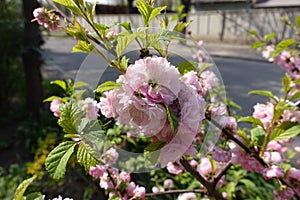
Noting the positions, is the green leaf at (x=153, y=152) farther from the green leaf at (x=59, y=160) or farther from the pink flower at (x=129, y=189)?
the pink flower at (x=129, y=189)

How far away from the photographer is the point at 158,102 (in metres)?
0.34

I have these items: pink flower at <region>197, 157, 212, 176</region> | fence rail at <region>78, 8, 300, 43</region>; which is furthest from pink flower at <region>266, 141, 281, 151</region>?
fence rail at <region>78, 8, 300, 43</region>

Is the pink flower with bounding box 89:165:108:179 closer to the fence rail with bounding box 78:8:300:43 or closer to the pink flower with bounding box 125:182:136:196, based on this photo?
the pink flower with bounding box 125:182:136:196

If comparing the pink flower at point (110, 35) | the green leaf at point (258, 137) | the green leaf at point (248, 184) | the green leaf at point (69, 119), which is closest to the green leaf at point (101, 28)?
the pink flower at point (110, 35)

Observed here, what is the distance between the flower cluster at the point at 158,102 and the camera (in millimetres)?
341

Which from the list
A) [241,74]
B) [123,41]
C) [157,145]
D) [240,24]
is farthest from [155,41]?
[240,24]

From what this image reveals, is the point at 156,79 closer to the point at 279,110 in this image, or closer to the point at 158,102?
the point at 158,102

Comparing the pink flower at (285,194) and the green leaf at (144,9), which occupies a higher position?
the green leaf at (144,9)

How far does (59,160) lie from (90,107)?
198mm

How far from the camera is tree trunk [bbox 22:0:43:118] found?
93.5 inches

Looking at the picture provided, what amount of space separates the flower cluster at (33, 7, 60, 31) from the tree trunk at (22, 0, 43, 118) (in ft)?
6.19

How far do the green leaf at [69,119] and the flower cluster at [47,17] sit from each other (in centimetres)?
30

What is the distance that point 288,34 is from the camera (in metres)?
8.30

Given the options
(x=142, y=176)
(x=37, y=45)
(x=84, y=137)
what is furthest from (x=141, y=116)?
(x=37, y=45)
